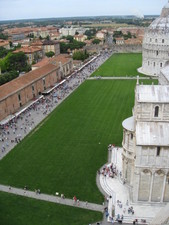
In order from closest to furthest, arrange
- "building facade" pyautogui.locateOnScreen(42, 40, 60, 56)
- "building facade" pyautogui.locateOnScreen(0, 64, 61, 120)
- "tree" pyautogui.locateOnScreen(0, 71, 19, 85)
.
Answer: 1. "building facade" pyautogui.locateOnScreen(0, 64, 61, 120)
2. "tree" pyautogui.locateOnScreen(0, 71, 19, 85)
3. "building facade" pyautogui.locateOnScreen(42, 40, 60, 56)

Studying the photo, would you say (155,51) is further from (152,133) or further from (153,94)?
(152,133)

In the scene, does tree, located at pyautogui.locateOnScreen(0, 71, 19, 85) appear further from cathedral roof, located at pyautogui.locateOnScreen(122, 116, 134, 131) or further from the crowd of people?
cathedral roof, located at pyautogui.locateOnScreen(122, 116, 134, 131)

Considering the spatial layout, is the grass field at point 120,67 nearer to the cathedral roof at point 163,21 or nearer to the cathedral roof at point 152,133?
the cathedral roof at point 163,21

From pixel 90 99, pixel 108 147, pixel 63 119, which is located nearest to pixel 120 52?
pixel 90 99

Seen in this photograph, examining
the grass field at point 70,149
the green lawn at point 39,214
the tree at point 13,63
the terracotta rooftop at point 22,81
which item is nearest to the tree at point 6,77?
the terracotta rooftop at point 22,81

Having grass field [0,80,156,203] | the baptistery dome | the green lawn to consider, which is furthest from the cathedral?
the baptistery dome

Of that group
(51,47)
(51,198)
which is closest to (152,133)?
(51,198)
